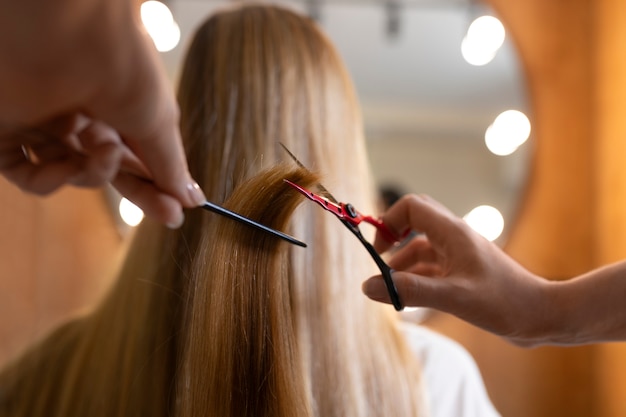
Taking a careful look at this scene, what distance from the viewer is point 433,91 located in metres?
1.46

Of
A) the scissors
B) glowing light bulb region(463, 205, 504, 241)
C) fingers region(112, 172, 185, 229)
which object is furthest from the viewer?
glowing light bulb region(463, 205, 504, 241)

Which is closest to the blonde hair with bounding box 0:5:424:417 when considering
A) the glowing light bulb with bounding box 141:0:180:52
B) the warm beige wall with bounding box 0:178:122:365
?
the warm beige wall with bounding box 0:178:122:365

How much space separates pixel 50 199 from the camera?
1.38 metres

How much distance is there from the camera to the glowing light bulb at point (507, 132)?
1497mm

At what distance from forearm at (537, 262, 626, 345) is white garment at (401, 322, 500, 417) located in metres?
0.23

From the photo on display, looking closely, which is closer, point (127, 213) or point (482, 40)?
point (127, 213)

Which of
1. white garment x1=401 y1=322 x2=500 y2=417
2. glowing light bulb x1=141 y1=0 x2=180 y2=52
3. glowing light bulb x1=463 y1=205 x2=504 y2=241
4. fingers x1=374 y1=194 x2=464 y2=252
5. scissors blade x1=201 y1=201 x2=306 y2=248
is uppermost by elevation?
glowing light bulb x1=141 y1=0 x2=180 y2=52

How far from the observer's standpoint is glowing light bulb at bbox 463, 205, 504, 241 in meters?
1.47

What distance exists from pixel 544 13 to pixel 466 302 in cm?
120

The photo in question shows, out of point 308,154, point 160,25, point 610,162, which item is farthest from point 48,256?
point 610,162

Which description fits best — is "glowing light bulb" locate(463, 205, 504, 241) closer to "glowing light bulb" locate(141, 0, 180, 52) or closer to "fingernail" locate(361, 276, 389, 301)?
"glowing light bulb" locate(141, 0, 180, 52)

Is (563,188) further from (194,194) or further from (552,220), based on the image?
(194,194)

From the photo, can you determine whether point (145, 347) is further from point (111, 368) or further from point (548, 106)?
point (548, 106)

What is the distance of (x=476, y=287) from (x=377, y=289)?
9 centimetres
